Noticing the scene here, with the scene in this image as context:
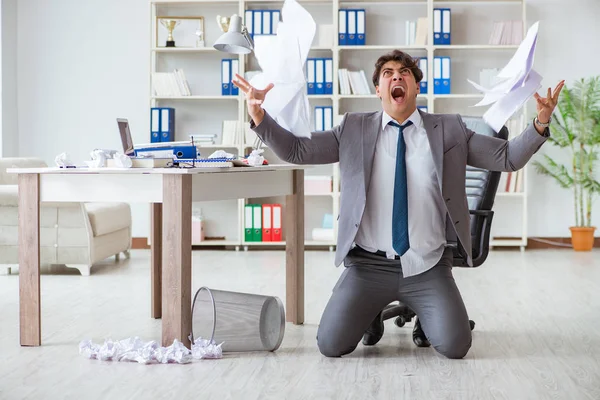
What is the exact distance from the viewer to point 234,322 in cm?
330

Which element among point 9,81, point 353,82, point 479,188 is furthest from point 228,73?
point 479,188

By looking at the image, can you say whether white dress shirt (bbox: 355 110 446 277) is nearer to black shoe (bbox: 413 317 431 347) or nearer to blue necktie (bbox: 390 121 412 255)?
blue necktie (bbox: 390 121 412 255)

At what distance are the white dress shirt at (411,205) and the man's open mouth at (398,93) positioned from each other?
82mm

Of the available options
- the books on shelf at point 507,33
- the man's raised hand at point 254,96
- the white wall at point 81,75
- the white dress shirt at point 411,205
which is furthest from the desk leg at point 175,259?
the books on shelf at point 507,33

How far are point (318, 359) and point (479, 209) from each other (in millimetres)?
1107

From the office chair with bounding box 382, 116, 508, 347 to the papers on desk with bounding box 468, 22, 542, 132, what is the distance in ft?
1.61

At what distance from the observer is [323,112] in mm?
7160

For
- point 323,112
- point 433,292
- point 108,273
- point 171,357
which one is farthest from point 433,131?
point 323,112

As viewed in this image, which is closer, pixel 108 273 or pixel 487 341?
pixel 487 341

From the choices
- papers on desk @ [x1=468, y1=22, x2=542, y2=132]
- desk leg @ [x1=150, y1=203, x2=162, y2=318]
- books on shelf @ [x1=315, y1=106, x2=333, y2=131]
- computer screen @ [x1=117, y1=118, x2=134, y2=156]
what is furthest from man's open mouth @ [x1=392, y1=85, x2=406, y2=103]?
books on shelf @ [x1=315, y1=106, x2=333, y2=131]

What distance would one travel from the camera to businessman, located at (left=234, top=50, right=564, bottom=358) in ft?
10.6

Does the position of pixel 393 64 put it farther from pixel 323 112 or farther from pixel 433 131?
pixel 323 112

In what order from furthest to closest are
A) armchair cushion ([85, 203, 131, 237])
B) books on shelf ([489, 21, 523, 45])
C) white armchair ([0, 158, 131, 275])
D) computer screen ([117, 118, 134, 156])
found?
books on shelf ([489, 21, 523, 45])
armchair cushion ([85, 203, 131, 237])
white armchair ([0, 158, 131, 275])
computer screen ([117, 118, 134, 156])

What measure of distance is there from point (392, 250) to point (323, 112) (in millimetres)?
3972
